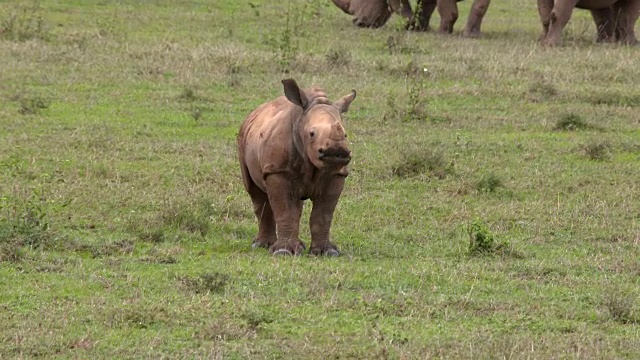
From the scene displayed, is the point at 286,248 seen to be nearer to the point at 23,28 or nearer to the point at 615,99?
the point at 615,99

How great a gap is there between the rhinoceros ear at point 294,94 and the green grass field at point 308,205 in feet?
3.15

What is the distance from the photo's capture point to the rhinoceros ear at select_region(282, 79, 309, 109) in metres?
8.76

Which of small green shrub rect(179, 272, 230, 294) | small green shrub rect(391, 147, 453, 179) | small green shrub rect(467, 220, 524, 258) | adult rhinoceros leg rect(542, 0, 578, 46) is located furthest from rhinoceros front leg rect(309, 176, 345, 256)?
adult rhinoceros leg rect(542, 0, 578, 46)

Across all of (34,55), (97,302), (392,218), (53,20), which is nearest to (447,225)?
(392,218)

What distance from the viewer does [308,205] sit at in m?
10.9

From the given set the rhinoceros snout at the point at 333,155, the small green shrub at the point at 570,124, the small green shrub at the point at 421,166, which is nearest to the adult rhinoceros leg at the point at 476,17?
the small green shrub at the point at 570,124

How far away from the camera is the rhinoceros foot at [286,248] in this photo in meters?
9.02

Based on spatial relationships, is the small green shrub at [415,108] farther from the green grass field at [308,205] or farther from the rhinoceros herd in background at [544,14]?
the rhinoceros herd in background at [544,14]

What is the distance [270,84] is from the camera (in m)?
15.6

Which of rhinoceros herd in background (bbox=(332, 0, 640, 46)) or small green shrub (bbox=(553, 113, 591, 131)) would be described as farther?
rhinoceros herd in background (bbox=(332, 0, 640, 46))

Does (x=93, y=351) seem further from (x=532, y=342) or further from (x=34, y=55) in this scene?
(x=34, y=55)

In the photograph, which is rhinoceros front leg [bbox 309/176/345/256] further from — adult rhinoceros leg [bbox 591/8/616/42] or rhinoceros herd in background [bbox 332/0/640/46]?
adult rhinoceros leg [bbox 591/8/616/42]

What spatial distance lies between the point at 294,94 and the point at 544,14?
463 inches

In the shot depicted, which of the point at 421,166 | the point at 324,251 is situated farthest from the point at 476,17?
the point at 324,251
